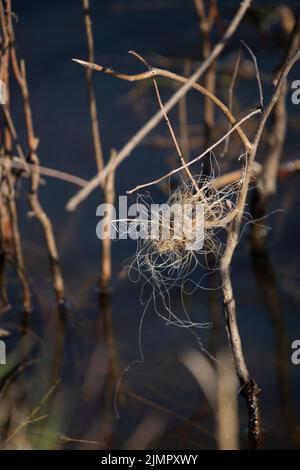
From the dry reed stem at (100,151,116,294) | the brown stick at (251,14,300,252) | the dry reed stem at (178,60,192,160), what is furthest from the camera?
the dry reed stem at (178,60,192,160)

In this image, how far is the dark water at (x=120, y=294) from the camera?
1522 millimetres

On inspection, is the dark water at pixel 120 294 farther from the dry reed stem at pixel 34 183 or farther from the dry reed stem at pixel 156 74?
the dry reed stem at pixel 156 74

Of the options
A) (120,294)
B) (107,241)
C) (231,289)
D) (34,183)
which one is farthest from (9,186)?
(231,289)

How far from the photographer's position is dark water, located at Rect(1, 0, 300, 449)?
4.99 feet

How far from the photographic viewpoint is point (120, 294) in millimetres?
1872

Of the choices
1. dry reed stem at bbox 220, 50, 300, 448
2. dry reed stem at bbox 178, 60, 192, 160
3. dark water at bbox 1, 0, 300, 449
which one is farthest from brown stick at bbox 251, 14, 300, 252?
dry reed stem at bbox 220, 50, 300, 448

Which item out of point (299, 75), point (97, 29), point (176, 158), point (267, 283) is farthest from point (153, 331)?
point (97, 29)

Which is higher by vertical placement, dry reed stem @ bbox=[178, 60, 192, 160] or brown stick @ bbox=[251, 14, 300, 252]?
dry reed stem @ bbox=[178, 60, 192, 160]

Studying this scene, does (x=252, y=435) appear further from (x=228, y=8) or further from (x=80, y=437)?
(x=228, y=8)

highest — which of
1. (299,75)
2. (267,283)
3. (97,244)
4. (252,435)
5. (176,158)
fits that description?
(299,75)

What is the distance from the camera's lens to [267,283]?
1.89m

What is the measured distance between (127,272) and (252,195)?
37cm

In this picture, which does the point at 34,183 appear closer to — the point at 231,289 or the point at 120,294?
the point at 120,294

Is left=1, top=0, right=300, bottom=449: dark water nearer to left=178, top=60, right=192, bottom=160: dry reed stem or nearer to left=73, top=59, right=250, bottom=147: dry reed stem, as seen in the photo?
left=178, top=60, right=192, bottom=160: dry reed stem
